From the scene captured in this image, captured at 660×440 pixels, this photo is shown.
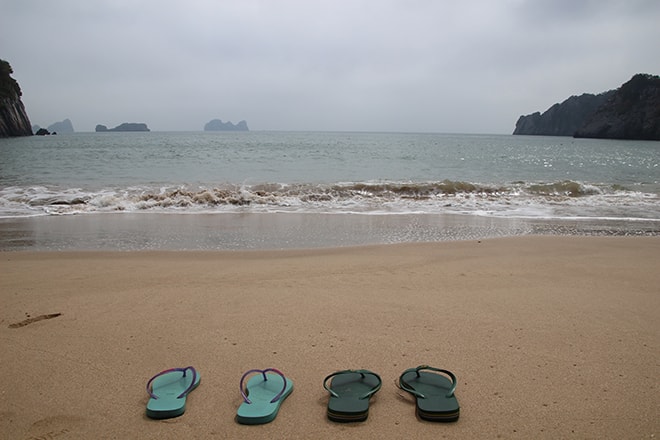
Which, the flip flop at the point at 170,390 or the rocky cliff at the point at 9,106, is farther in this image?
the rocky cliff at the point at 9,106

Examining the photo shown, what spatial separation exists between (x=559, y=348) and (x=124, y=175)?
1849cm

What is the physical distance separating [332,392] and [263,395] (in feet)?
1.35

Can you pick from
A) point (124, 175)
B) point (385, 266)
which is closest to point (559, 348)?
point (385, 266)

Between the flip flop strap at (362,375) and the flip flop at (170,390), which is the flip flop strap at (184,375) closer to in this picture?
the flip flop at (170,390)

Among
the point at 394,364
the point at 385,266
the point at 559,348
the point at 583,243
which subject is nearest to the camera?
the point at 394,364

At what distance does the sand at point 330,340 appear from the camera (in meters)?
2.17

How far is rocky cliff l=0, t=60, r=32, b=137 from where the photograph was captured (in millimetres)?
60625

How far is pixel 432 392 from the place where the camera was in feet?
7.67

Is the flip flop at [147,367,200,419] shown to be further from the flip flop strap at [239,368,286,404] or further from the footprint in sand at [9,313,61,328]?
the footprint in sand at [9,313,61,328]

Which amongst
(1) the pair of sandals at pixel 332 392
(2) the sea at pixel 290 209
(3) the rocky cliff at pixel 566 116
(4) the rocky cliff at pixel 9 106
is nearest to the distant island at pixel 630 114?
(3) the rocky cliff at pixel 566 116

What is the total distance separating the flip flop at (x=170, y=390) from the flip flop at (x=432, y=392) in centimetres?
131

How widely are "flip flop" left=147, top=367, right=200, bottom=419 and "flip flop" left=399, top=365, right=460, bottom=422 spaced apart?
4.31 feet

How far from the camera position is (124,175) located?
17562 mm

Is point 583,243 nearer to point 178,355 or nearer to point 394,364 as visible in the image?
point 394,364
